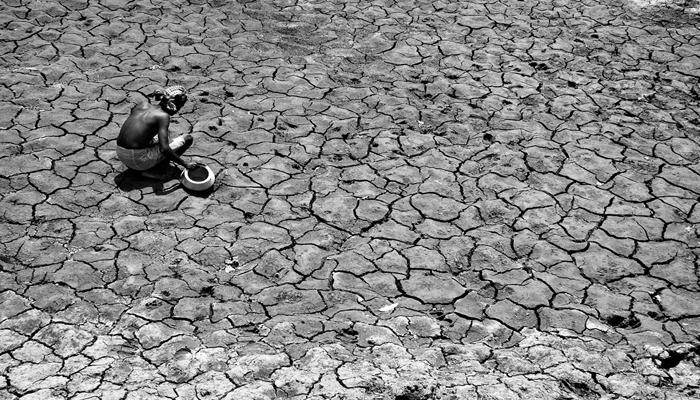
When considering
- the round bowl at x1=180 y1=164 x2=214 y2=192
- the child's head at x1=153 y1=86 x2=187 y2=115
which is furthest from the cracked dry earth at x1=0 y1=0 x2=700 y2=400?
the child's head at x1=153 y1=86 x2=187 y2=115

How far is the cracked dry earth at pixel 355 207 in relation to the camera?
15.0ft

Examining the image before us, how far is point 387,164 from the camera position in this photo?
6.44 meters

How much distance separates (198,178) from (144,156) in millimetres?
439

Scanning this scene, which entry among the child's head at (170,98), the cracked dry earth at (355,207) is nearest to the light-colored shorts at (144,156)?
Answer: the cracked dry earth at (355,207)

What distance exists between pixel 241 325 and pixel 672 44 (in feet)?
19.2

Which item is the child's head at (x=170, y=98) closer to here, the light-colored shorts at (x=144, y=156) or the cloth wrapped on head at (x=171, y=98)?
the cloth wrapped on head at (x=171, y=98)

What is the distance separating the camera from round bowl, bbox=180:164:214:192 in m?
5.99

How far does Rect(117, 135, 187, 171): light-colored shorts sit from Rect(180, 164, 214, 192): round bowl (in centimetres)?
23

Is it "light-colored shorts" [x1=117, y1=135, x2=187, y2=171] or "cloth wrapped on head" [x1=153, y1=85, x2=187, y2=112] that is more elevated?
"cloth wrapped on head" [x1=153, y1=85, x2=187, y2=112]

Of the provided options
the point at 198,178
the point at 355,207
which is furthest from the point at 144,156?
→ the point at 355,207

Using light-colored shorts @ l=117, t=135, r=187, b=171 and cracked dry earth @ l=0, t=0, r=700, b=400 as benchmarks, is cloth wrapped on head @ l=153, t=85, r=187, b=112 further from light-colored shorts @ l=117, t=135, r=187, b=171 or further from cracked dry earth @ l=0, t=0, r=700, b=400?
cracked dry earth @ l=0, t=0, r=700, b=400

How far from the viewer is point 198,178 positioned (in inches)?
237

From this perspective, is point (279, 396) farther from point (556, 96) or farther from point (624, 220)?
point (556, 96)

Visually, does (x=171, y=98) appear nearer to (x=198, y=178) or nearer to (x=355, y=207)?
(x=198, y=178)
